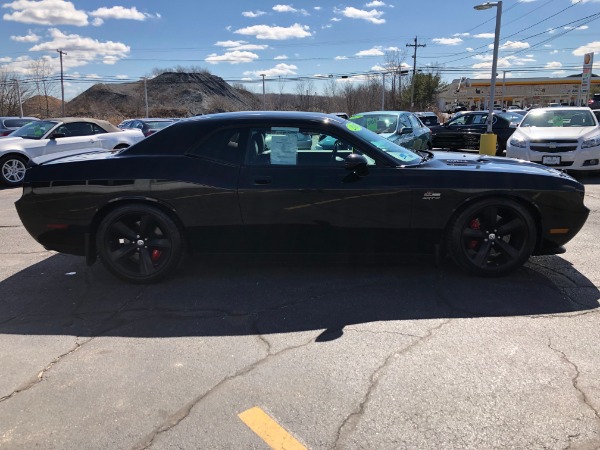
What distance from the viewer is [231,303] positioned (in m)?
4.11

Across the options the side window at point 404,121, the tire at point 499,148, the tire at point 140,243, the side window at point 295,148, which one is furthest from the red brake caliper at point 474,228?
the tire at point 499,148

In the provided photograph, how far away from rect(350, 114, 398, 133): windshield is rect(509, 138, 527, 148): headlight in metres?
2.80

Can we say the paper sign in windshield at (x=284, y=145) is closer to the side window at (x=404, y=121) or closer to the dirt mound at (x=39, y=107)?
the side window at (x=404, y=121)

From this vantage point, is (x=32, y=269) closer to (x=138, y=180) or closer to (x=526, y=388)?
(x=138, y=180)

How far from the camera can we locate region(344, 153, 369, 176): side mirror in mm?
4195

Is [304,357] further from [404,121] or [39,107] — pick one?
[39,107]

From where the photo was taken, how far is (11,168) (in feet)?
37.4

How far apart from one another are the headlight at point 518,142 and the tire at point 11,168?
11447 mm

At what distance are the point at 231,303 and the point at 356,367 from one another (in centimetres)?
143

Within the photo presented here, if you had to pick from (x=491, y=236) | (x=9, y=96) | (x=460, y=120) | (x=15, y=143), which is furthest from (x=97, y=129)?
(x=9, y=96)

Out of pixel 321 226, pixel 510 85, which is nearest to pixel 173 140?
pixel 321 226

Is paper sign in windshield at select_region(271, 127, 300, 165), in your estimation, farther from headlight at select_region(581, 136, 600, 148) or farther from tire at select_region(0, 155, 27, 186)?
tire at select_region(0, 155, 27, 186)

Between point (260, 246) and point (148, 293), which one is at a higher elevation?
point (260, 246)

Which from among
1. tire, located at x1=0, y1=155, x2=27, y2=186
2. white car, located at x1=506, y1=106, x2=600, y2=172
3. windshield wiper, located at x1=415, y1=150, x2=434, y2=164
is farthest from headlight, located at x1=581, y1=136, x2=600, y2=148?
tire, located at x1=0, y1=155, x2=27, y2=186
